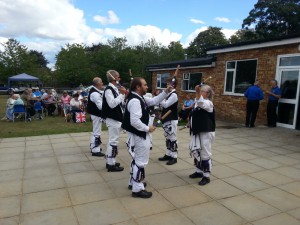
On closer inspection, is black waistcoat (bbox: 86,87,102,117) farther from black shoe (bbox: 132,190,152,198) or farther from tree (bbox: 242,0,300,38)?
tree (bbox: 242,0,300,38)

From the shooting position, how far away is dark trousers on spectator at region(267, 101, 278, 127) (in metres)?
9.25

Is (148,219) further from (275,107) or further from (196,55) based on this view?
(196,55)

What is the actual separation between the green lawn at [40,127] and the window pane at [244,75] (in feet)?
18.9

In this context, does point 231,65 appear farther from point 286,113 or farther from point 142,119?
point 142,119

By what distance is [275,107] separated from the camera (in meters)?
9.30

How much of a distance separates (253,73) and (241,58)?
87 centimetres

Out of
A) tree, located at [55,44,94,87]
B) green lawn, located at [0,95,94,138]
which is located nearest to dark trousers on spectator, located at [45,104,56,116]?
green lawn, located at [0,95,94,138]

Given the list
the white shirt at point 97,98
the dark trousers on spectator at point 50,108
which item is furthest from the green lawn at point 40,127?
the white shirt at point 97,98

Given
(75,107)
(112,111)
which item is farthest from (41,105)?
(112,111)

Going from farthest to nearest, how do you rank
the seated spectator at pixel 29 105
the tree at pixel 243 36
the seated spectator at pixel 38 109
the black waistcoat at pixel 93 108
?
the tree at pixel 243 36, the seated spectator at pixel 38 109, the seated spectator at pixel 29 105, the black waistcoat at pixel 93 108

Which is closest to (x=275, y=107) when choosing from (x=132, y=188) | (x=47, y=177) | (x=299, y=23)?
(x=132, y=188)

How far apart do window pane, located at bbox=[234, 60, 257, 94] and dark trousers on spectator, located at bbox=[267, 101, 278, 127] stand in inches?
60.0

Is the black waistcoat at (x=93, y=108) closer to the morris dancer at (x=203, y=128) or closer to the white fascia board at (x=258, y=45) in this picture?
the morris dancer at (x=203, y=128)

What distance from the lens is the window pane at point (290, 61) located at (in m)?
8.75
